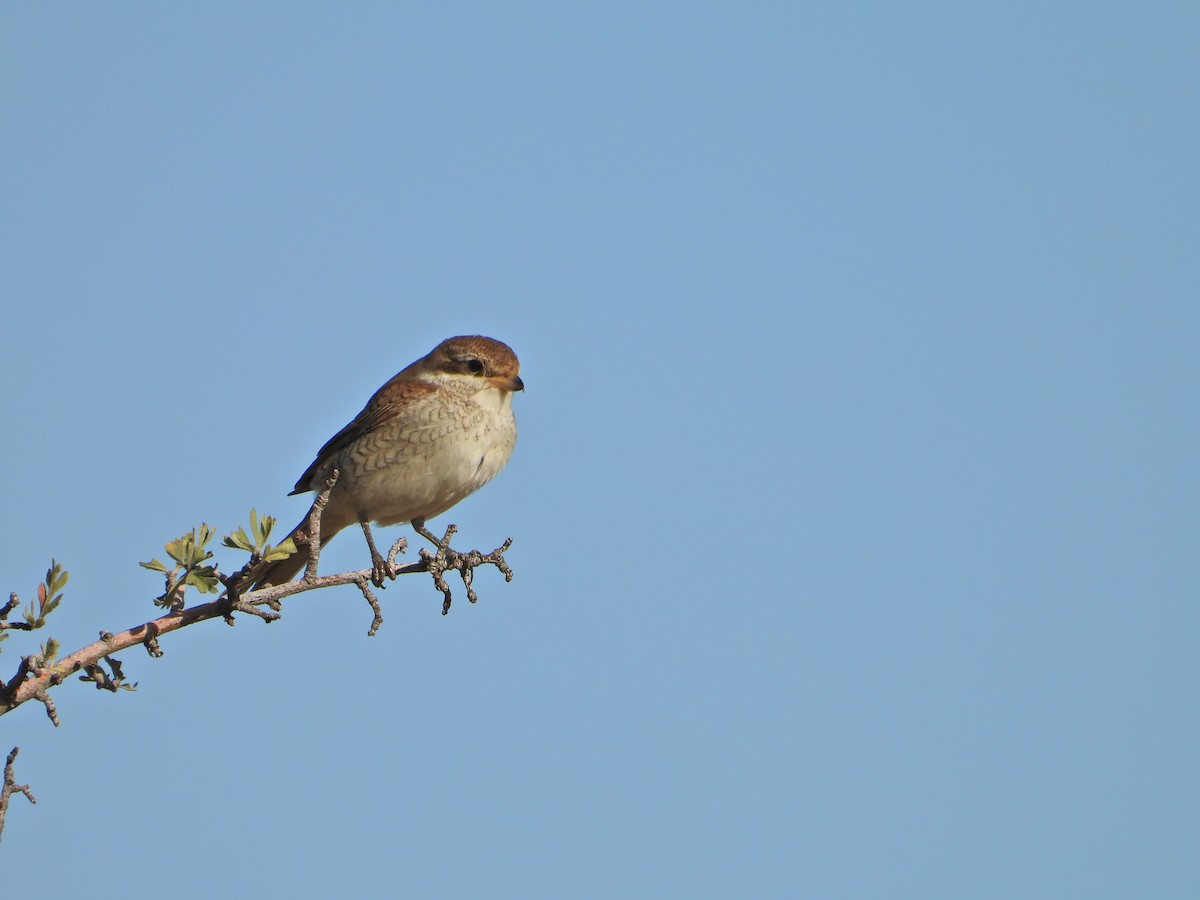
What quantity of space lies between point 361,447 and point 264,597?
A: 9.43 feet

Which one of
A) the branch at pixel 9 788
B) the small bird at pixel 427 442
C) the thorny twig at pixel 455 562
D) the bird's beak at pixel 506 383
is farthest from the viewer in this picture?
the bird's beak at pixel 506 383

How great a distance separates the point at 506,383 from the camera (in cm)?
653

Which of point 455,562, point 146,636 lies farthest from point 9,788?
point 455,562

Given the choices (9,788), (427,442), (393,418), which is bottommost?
(9,788)

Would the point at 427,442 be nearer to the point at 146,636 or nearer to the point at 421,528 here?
the point at 421,528

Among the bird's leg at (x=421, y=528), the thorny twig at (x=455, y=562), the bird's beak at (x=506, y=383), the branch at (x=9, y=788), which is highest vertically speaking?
the bird's beak at (x=506, y=383)

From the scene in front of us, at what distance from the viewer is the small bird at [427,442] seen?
20.9 ft

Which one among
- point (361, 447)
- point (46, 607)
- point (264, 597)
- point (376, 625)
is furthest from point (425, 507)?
point (46, 607)

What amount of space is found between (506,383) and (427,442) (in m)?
0.49

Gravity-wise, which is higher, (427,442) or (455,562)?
(427,442)

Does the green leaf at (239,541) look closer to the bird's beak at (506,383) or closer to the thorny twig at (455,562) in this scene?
the thorny twig at (455,562)

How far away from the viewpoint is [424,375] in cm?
670

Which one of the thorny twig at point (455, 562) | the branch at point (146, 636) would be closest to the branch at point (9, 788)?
the branch at point (146, 636)

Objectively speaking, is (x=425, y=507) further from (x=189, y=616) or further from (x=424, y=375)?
(x=189, y=616)
